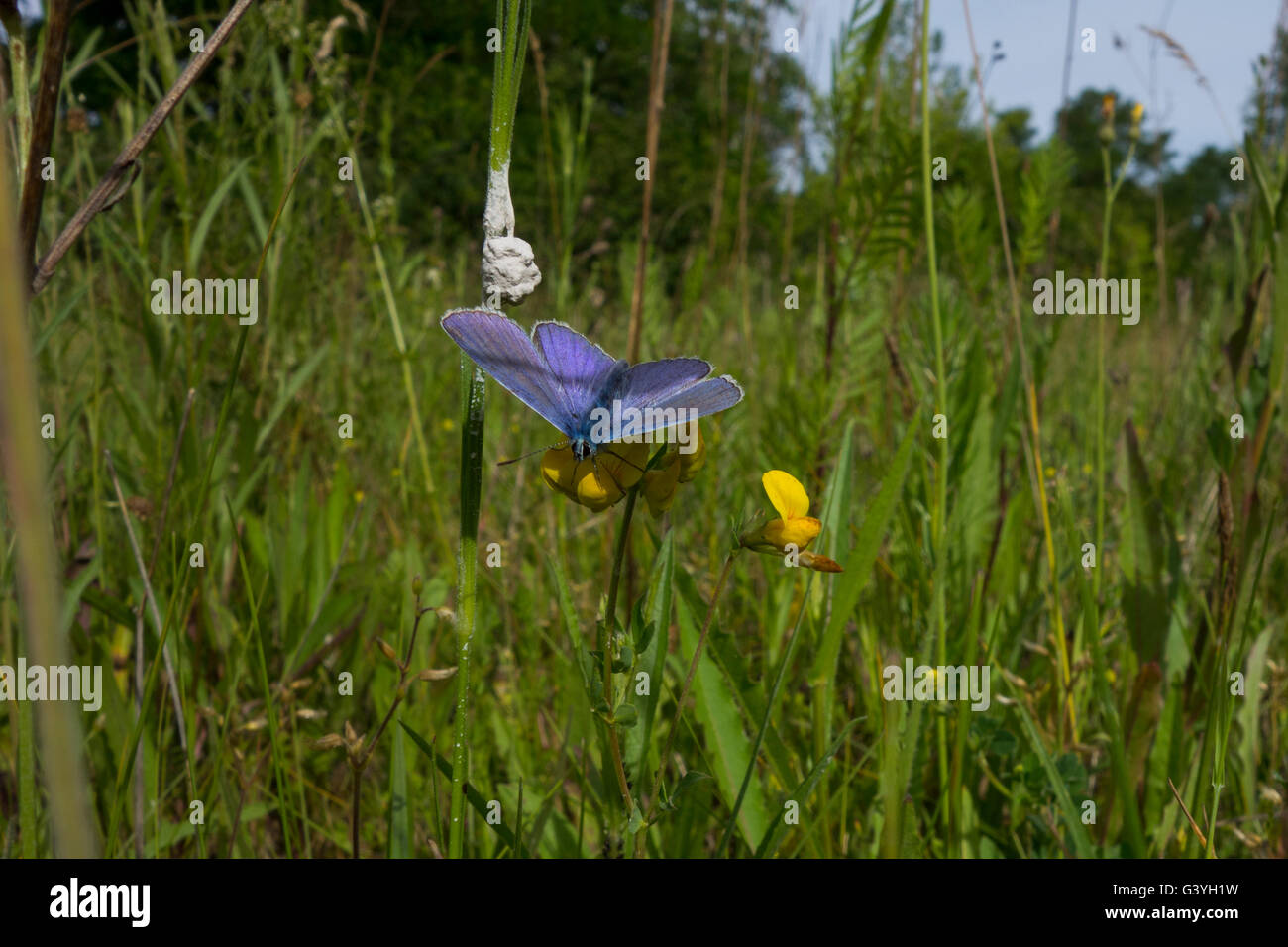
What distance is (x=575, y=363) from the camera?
74 centimetres

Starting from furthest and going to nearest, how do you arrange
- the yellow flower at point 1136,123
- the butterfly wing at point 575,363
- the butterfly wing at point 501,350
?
the yellow flower at point 1136,123 < the butterfly wing at point 575,363 < the butterfly wing at point 501,350

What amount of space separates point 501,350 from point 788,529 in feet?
1.08

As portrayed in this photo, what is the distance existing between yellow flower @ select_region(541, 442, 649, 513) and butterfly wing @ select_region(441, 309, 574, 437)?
0.10 meters

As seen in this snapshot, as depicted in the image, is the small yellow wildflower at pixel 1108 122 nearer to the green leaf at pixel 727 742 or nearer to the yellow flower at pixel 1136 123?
the yellow flower at pixel 1136 123

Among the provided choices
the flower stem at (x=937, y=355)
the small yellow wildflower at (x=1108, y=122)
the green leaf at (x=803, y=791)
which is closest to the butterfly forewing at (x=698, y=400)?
the green leaf at (x=803, y=791)

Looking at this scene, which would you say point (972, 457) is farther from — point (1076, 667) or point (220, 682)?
point (220, 682)

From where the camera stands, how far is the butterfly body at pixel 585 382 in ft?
2.05

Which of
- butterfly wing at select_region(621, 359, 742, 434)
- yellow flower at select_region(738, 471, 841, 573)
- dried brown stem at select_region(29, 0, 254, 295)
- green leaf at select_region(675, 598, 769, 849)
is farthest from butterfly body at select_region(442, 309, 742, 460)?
green leaf at select_region(675, 598, 769, 849)

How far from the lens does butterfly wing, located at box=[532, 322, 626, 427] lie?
0.72 m

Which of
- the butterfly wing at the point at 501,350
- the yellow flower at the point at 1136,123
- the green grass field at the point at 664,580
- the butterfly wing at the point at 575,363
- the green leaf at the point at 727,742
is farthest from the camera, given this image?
the yellow flower at the point at 1136,123

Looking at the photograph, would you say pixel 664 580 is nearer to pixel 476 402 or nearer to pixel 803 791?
pixel 803 791

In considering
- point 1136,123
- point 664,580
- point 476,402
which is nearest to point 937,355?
point 664,580

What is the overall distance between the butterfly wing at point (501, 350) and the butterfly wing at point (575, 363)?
0.08 feet
